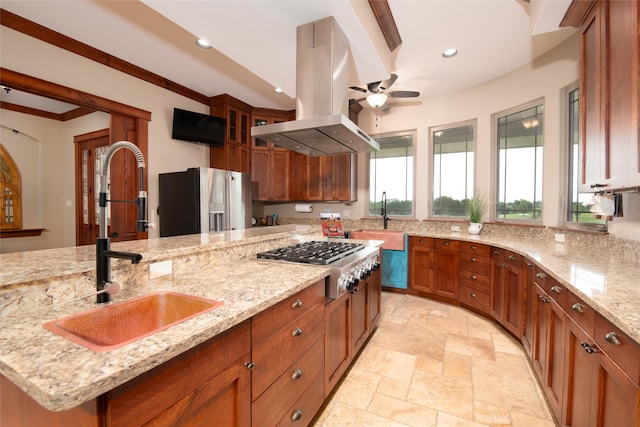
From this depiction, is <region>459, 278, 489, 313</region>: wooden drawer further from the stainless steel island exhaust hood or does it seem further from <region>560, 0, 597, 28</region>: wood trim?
<region>560, 0, 597, 28</region>: wood trim

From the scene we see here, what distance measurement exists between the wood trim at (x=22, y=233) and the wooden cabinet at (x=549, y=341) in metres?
6.33

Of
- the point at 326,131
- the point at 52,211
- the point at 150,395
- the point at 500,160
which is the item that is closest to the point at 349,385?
the point at 150,395

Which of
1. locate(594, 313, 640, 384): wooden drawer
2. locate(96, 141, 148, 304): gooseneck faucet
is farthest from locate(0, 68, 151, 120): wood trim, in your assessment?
locate(594, 313, 640, 384): wooden drawer

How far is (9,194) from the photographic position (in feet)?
13.3

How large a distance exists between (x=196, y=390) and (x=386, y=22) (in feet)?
9.58

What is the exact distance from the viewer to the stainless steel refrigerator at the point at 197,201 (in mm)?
3475

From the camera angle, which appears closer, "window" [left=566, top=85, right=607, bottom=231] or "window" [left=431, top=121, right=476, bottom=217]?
"window" [left=566, top=85, right=607, bottom=231]

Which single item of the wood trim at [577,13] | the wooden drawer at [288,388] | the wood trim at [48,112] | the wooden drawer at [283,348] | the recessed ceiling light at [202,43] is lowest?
the wooden drawer at [288,388]

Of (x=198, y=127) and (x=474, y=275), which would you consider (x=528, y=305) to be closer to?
(x=474, y=275)

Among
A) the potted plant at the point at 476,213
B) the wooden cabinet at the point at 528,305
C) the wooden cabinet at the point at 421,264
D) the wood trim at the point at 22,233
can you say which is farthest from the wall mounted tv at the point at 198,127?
the wooden cabinet at the point at 528,305

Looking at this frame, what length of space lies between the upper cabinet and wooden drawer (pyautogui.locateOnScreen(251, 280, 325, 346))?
1.64m

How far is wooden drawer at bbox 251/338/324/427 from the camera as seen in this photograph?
1.14m

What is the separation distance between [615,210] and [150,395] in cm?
284

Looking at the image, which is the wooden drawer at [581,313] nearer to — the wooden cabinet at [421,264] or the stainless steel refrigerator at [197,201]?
the wooden cabinet at [421,264]
